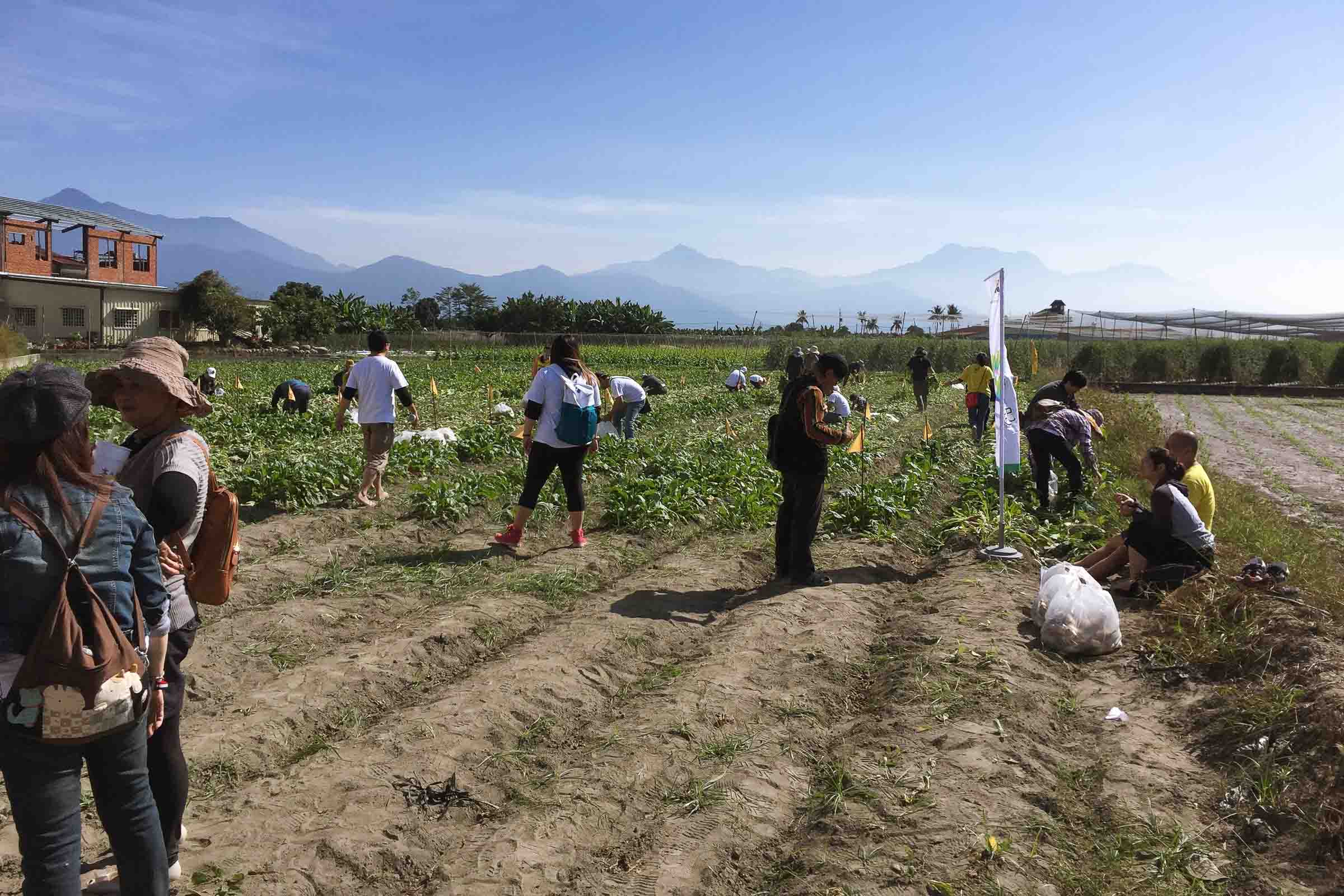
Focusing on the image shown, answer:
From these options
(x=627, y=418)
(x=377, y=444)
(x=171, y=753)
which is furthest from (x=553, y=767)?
(x=627, y=418)

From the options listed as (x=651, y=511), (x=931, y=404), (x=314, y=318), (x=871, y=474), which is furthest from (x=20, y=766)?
(x=314, y=318)

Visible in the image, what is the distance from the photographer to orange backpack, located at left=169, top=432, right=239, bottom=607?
3084 millimetres

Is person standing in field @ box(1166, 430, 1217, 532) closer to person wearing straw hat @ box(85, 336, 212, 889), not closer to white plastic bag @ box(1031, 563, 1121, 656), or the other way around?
white plastic bag @ box(1031, 563, 1121, 656)

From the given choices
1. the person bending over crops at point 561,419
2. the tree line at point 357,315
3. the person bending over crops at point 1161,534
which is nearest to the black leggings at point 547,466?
the person bending over crops at point 561,419

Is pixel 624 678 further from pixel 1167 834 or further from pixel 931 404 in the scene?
pixel 931 404

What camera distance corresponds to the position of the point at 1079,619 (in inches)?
220

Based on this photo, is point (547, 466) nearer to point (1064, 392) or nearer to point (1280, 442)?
point (1064, 392)

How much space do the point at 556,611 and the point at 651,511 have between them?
2610 millimetres

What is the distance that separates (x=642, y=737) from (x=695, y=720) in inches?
11.9

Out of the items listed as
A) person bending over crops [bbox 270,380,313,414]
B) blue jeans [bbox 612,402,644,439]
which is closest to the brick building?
person bending over crops [bbox 270,380,313,414]

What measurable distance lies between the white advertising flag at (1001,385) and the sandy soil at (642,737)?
1.06 meters

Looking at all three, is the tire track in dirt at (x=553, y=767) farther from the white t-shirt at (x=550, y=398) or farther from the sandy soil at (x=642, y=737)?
the white t-shirt at (x=550, y=398)

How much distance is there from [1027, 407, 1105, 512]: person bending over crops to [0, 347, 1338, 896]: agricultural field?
20.2 inches

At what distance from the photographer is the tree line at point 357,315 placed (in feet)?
145
